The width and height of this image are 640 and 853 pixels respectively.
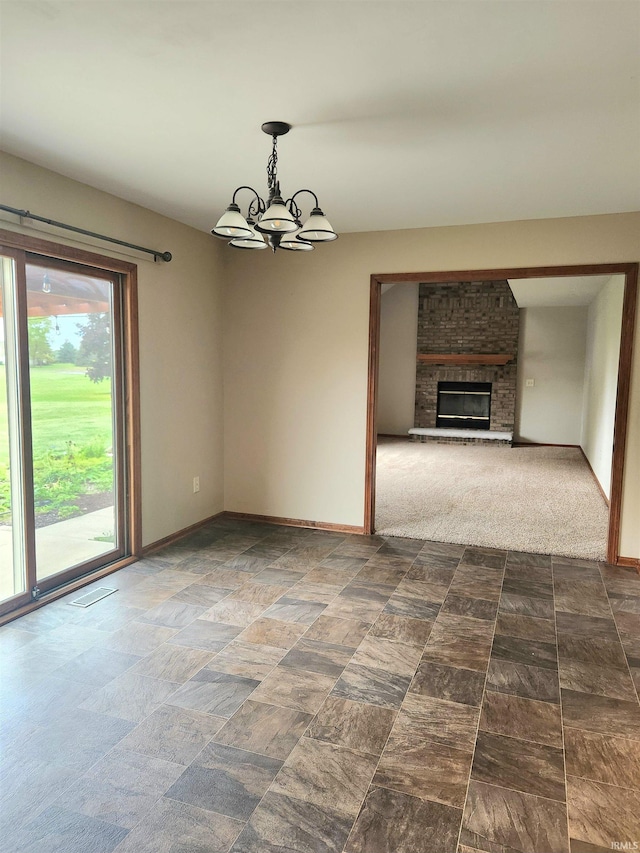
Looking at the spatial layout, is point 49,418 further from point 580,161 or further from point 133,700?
point 580,161

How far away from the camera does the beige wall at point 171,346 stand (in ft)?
11.4

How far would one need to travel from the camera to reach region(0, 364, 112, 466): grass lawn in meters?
3.17

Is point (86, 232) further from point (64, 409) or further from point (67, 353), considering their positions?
point (64, 409)

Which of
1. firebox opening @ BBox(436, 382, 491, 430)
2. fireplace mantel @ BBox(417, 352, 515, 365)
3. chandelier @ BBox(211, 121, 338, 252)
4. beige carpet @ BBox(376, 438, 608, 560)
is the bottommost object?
beige carpet @ BBox(376, 438, 608, 560)

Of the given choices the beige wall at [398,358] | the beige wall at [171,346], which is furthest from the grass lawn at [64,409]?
the beige wall at [398,358]

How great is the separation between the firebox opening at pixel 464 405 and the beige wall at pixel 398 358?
55 cm

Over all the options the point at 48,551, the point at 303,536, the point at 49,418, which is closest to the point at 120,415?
the point at 49,418

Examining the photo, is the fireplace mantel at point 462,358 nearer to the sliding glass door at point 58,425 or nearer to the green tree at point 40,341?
the sliding glass door at point 58,425

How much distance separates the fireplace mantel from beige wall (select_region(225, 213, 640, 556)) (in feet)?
19.4

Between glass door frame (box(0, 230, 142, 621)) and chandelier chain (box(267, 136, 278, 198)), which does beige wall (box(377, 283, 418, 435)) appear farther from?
chandelier chain (box(267, 136, 278, 198))

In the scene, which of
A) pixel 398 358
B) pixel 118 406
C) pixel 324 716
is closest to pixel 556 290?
pixel 398 358

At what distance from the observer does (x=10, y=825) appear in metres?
1.69

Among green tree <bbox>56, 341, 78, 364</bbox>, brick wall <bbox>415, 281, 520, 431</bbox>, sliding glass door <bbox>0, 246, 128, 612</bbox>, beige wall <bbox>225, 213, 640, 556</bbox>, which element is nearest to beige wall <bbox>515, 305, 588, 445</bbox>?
brick wall <bbox>415, 281, 520, 431</bbox>

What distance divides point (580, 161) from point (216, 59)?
1943 mm
